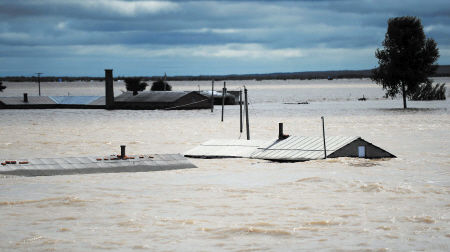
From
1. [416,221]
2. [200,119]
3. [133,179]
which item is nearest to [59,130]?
[200,119]

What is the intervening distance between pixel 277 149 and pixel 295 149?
1.75 feet

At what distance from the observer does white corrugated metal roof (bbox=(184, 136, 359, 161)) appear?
1977 cm

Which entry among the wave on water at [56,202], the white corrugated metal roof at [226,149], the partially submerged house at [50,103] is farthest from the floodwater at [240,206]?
the partially submerged house at [50,103]

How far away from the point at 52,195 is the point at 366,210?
660 centimetres

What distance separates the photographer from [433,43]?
52594mm

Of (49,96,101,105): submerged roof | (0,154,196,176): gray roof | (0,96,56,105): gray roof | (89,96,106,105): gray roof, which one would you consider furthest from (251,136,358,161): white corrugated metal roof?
(0,96,56,105): gray roof

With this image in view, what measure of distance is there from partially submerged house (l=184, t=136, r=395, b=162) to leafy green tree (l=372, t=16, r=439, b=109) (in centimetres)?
3278

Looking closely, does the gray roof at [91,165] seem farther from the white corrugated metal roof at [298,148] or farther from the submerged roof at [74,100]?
the submerged roof at [74,100]

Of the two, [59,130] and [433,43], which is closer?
[59,130]

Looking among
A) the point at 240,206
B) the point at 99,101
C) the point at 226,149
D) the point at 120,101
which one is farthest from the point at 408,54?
the point at 240,206

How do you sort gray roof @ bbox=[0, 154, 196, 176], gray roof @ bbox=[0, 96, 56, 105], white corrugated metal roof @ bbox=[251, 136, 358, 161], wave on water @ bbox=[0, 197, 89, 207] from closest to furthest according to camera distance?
wave on water @ bbox=[0, 197, 89, 207], gray roof @ bbox=[0, 154, 196, 176], white corrugated metal roof @ bbox=[251, 136, 358, 161], gray roof @ bbox=[0, 96, 56, 105]

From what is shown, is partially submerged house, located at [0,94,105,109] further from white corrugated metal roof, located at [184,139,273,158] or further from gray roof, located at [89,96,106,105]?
white corrugated metal roof, located at [184,139,273,158]

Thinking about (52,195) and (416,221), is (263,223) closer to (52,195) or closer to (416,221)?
(416,221)

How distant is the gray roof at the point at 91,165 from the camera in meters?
17.3
